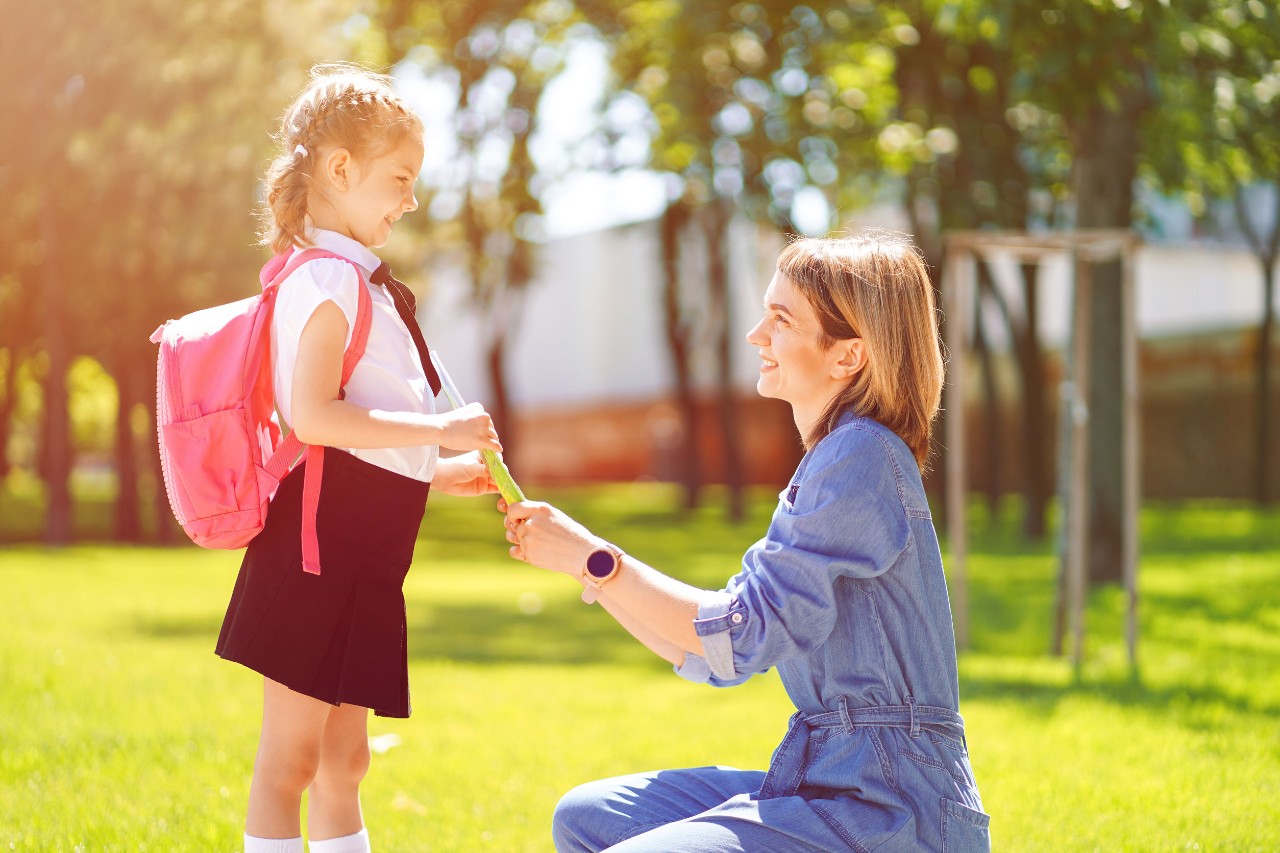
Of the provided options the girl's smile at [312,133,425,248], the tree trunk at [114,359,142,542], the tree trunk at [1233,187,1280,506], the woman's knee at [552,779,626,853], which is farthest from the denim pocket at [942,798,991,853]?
the tree trunk at [1233,187,1280,506]

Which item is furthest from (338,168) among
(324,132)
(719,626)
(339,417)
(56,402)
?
(56,402)

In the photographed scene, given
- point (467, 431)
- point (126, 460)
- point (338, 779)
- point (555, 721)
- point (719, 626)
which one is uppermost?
point (467, 431)

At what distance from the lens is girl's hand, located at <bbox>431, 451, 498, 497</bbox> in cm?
330

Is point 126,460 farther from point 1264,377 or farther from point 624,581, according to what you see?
point 624,581

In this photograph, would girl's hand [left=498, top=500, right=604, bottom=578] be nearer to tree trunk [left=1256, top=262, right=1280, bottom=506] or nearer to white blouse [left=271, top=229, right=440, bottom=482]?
white blouse [left=271, top=229, right=440, bottom=482]

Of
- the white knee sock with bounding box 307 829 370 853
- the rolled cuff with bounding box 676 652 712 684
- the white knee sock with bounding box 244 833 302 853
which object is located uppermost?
the rolled cuff with bounding box 676 652 712 684

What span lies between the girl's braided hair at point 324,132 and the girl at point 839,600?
0.93m

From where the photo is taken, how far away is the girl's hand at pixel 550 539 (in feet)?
8.57

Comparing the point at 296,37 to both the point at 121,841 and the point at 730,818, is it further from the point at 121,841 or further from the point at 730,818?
the point at 730,818

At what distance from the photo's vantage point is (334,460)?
301cm

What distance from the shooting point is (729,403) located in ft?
84.9

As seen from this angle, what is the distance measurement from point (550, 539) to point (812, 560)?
517 mm

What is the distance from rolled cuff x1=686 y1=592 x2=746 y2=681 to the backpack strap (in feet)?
3.06

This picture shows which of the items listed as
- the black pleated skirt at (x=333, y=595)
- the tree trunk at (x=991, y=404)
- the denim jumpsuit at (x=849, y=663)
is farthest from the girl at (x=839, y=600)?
the tree trunk at (x=991, y=404)
